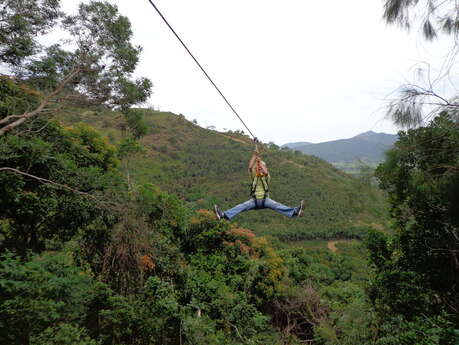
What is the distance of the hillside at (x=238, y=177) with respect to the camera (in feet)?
120

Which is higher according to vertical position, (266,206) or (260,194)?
(260,194)

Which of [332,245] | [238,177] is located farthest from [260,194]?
[238,177]

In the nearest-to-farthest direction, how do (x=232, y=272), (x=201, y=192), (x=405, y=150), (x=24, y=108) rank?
(x=405, y=150) → (x=24, y=108) → (x=232, y=272) → (x=201, y=192)

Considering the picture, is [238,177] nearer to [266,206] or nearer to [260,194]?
[266,206]

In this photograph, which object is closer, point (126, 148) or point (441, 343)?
point (441, 343)

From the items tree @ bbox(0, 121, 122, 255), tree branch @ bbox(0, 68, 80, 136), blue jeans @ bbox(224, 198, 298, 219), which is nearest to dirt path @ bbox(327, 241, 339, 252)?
blue jeans @ bbox(224, 198, 298, 219)

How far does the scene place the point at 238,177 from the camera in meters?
45.1

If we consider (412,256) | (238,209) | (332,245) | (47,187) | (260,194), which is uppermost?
(47,187)

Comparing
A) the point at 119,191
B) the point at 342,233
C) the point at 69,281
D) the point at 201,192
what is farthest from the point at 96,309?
the point at 342,233

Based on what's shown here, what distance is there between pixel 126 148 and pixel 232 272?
18.7 feet

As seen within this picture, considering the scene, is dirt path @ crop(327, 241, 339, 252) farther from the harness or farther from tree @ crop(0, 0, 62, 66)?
tree @ crop(0, 0, 62, 66)

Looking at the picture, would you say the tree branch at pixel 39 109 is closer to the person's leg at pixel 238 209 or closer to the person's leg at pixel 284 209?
the person's leg at pixel 238 209

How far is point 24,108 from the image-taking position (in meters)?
5.92

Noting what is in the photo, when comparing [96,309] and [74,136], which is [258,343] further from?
[74,136]
